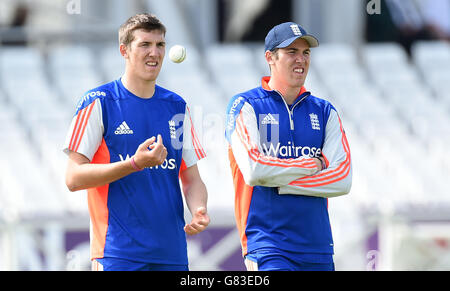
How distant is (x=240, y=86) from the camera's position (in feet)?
51.2

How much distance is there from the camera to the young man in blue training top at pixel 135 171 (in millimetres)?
4949

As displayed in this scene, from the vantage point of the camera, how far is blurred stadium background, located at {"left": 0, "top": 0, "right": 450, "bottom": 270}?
1002 cm

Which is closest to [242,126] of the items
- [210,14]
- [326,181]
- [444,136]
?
[326,181]

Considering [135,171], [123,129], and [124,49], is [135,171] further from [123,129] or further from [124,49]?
[124,49]

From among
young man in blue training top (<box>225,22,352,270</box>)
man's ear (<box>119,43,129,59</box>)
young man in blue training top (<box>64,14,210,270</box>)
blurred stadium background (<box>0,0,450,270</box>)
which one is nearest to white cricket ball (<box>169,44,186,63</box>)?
young man in blue training top (<box>64,14,210,270</box>)

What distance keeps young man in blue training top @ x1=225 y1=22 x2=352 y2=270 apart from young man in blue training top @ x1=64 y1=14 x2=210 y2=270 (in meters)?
0.35

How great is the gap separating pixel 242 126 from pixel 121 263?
108 centimetres

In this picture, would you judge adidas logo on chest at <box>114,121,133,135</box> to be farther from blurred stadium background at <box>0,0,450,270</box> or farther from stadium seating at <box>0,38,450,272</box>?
stadium seating at <box>0,38,450,272</box>

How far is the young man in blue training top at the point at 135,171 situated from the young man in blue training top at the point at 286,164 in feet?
1.13

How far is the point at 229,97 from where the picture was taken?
15.1 m

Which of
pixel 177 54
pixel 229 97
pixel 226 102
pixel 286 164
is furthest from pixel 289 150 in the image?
pixel 229 97

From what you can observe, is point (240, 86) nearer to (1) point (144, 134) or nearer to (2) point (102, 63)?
(2) point (102, 63)

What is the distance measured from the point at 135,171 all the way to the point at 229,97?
1031cm

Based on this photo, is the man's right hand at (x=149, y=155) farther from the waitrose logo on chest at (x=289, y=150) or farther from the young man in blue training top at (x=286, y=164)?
the waitrose logo on chest at (x=289, y=150)
